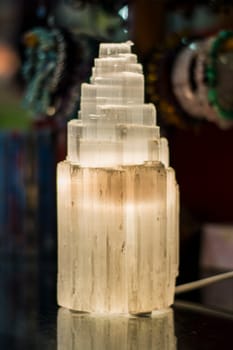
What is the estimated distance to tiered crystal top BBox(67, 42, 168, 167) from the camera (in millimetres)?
985

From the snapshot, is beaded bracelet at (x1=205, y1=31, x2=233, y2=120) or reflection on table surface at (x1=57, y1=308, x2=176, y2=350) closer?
reflection on table surface at (x1=57, y1=308, x2=176, y2=350)

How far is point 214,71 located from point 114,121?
61 cm

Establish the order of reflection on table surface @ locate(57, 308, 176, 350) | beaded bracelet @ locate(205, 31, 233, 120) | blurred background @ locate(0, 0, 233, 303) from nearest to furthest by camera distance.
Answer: reflection on table surface @ locate(57, 308, 176, 350)
beaded bracelet @ locate(205, 31, 233, 120)
blurred background @ locate(0, 0, 233, 303)

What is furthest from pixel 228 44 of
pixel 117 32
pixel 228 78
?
pixel 117 32

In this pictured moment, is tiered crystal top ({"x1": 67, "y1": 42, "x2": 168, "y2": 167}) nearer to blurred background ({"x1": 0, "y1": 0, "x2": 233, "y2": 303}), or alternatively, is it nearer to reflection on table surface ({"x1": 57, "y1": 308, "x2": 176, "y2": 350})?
reflection on table surface ({"x1": 57, "y1": 308, "x2": 176, "y2": 350})

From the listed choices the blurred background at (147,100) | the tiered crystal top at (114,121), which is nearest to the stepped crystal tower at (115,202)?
the tiered crystal top at (114,121)

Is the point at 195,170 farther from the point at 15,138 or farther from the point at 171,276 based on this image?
the point at 171,276

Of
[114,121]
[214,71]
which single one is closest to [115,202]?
[114,121]

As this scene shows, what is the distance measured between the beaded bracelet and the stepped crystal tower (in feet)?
1.79

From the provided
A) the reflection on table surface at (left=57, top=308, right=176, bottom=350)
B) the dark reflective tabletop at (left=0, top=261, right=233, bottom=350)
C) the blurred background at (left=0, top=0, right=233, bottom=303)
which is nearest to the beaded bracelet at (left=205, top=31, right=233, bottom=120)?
the blurred background at (left=0, top=0, right=233, bottom=303)

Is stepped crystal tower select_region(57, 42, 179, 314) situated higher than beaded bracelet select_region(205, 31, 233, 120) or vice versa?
beaded bracelet select_region(205, 31, 233, 120)

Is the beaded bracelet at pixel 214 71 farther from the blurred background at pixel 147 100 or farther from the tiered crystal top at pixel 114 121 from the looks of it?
the tiered crystal top at pixel 114 121

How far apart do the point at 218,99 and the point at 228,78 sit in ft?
0.17

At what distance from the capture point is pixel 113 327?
3.14 feet
